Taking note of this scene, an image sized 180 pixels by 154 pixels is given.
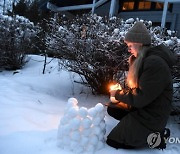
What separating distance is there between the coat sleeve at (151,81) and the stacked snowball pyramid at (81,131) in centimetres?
50

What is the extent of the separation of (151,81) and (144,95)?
0.16 metres

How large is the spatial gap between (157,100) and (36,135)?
4.52 feet

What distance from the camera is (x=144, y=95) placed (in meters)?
3.51

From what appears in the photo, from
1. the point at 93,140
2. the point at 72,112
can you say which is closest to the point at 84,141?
the point at 93,140

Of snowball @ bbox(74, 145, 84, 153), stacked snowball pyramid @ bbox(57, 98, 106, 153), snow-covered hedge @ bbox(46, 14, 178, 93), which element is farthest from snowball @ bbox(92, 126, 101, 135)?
snow-covered hedge @ bbox(46, 14, 178, 93)

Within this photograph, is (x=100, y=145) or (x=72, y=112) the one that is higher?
(x=72, y=112)

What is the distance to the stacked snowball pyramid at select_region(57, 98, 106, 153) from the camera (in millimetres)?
3557

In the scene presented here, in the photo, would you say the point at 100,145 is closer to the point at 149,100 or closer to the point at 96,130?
the point at 96,130

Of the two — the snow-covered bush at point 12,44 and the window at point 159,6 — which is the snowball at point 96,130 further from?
the window at point 159,6

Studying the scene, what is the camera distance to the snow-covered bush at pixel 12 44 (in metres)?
9.40

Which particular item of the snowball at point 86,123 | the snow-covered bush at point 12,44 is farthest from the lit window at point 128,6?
the snowball at point 86,123

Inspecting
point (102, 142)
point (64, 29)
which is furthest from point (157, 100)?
point (64, 29)

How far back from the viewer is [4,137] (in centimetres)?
376

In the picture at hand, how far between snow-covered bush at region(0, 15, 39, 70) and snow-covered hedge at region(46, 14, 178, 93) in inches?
121
